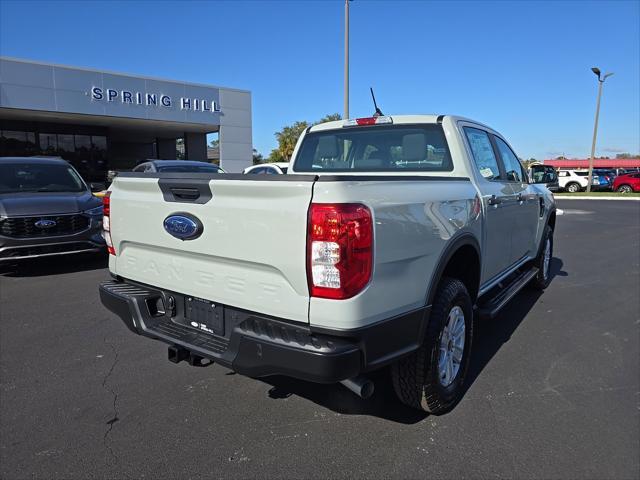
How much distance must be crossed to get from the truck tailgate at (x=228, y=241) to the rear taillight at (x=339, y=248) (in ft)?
0.20

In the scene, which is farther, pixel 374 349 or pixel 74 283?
pixel 74 283

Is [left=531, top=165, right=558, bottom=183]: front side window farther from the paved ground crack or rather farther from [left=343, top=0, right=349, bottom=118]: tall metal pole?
[left=343, top=0, right=349, bottom=118]: tall metal pole

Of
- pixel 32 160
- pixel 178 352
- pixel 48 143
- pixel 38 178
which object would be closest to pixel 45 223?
pixel 38 178

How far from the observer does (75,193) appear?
7422 millimetres

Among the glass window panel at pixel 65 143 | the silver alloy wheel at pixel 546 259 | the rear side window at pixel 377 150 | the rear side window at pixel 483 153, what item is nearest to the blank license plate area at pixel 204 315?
the rear side window at pixel 377 150

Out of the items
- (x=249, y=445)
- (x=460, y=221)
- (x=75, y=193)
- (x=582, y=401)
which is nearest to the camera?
(x=249, y=445)

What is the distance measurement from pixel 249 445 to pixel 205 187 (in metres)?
1.49

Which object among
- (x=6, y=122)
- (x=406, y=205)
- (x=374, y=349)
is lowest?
(x=374, y=349)

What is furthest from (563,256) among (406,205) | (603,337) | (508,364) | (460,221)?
(406,205)

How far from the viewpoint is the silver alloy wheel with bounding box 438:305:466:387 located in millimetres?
2938

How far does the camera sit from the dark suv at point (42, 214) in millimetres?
6227

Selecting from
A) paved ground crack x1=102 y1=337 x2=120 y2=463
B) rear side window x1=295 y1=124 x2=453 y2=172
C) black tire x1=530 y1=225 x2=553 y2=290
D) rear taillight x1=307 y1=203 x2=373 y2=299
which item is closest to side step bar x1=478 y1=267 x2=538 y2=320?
black tire x1=530 y1=225 x2=553 y2=290

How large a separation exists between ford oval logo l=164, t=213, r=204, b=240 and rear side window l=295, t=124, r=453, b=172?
1877mm

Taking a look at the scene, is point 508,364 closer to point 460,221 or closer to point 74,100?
point 460,221
